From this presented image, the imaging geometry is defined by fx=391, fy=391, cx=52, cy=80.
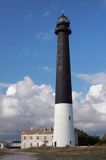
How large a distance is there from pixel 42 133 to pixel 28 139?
5.48 meters

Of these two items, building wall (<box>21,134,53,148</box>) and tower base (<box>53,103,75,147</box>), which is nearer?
tower base (<box>53,103,75,147</box>)

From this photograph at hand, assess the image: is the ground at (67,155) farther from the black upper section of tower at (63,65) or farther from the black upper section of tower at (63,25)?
the black upper section of tower at (63,25)

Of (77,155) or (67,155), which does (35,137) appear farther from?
(77,155)

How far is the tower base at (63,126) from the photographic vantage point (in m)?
67.6

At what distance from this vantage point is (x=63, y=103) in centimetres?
6725

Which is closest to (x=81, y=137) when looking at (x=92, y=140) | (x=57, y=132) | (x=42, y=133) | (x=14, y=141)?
(x=92, y=140)

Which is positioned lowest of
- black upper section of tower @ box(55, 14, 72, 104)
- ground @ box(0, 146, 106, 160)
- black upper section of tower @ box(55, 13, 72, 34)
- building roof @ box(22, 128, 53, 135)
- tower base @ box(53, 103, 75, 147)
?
ground @ box(0, 146, 106, 160)

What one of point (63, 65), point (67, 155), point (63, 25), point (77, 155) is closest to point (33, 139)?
point (63, 65)

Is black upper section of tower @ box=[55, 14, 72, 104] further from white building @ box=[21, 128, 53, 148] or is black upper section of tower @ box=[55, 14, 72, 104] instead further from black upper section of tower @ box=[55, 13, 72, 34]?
white building @ box=[21, 128, 53, 148]

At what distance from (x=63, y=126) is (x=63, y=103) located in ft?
13.3

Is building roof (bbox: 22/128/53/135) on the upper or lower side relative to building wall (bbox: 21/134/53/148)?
upper

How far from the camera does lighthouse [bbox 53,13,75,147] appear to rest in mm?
67625

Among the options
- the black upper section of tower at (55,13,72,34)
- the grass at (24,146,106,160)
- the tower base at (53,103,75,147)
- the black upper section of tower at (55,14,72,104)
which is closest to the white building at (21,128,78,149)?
the tower base at (53,103,75,147)

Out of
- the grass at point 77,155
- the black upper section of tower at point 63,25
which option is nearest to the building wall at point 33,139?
the black upper section of tower at point 63,25
